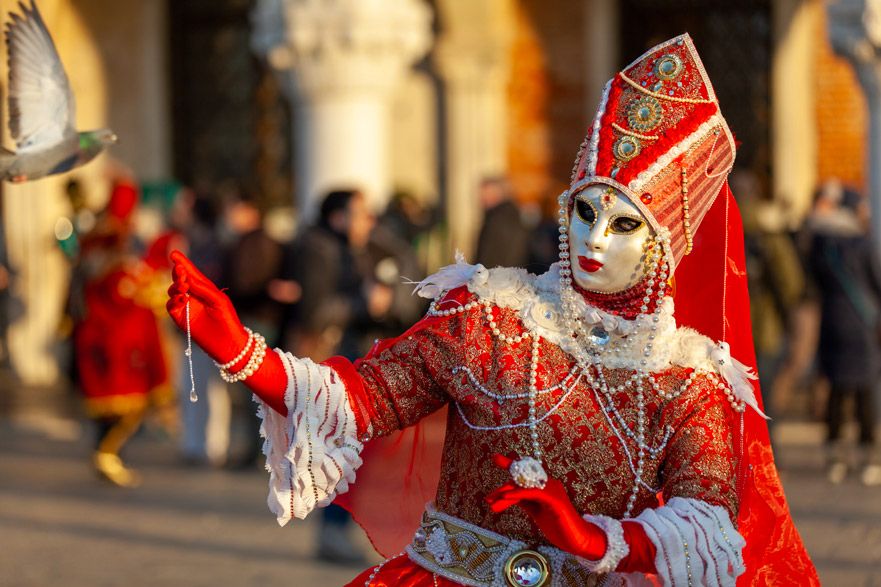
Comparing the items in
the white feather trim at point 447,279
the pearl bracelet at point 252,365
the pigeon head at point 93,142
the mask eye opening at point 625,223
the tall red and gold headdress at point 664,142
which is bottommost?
the pearl bracelet at point 252,365

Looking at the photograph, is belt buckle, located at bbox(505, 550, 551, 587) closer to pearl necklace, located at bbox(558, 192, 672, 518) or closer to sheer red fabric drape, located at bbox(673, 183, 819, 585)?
pearl necklace, located at bbox(558, 192, 672, 518)

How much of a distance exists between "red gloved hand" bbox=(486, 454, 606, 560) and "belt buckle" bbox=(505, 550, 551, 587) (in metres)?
0.34

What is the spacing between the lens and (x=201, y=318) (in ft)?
10.5

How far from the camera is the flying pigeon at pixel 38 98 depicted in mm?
3668

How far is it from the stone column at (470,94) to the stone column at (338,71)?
3.34 metres

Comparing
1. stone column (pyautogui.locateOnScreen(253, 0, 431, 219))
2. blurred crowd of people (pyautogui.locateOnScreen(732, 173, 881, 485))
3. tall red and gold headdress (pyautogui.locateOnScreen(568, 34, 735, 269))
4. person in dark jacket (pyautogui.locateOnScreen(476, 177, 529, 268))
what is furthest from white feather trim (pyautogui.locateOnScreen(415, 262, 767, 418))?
stone column (pyautogui.locateOnScreen(253, 0, 431, 219))

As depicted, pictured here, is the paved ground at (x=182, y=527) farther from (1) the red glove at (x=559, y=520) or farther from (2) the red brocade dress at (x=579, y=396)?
(1) the red glove at (x=559, y=520)

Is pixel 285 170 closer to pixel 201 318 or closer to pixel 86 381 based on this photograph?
pixel 86 381

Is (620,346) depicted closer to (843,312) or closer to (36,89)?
(36,89)

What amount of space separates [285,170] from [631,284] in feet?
40.8

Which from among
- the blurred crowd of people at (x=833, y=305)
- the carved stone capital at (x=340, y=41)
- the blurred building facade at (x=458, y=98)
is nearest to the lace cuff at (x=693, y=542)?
the blurred crowd of people at (x=833, y=305)

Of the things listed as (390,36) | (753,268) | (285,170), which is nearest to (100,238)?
(390,36)

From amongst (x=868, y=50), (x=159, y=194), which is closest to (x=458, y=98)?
(x=159, y=194)

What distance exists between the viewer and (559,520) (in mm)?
2977
